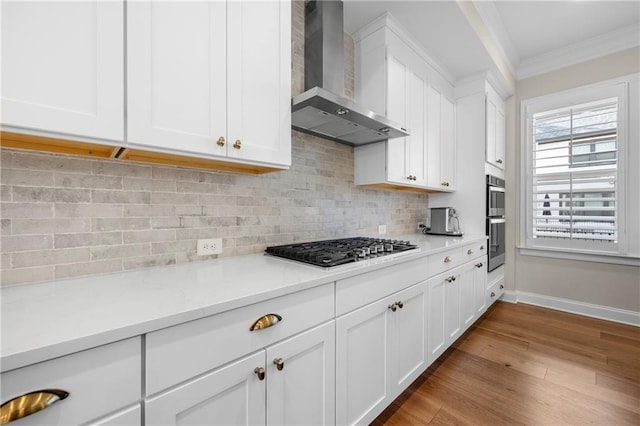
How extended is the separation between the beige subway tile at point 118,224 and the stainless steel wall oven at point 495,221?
3017 mm

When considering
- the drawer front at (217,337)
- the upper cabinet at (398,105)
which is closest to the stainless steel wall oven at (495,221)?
the upper cabinet at (398,105)

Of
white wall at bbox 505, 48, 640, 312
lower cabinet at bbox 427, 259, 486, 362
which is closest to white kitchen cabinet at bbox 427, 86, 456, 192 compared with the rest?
lower cabinet at bbox 427, 259, 486, 362

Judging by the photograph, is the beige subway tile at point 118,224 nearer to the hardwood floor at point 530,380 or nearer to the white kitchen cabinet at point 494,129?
the hardwood floor at point 530,380

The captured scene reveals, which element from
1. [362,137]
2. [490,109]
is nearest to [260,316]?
[362,137]

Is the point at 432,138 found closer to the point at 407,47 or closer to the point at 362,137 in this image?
the point at 407,47

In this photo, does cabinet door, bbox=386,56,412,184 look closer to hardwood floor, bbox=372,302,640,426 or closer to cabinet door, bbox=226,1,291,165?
cabinet door, bbox=226,1,291,165

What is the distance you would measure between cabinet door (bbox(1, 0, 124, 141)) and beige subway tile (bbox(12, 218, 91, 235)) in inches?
15.7

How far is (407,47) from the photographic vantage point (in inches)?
91.8

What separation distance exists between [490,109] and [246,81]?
2867mm

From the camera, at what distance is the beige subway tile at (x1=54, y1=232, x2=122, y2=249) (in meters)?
1.03

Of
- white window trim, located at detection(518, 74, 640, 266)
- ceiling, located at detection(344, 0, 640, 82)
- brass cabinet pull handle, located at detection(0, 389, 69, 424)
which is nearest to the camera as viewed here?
brass cabinet pull handle, located at detection(0, 389, 69, 424)

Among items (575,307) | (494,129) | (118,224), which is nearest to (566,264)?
(575,307)

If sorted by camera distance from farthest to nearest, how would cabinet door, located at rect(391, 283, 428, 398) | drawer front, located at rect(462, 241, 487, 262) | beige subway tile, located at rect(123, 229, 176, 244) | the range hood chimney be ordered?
1. drawer front, located at rect(462, 241, 487, 262)
2. the range hood chimney
3. cabinet door, located at rect(391, 283, 428, 398)
4. beige subway tile, located at rect(123, 229, 176, 244)

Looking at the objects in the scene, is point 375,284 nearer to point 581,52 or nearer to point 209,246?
point 209,246
